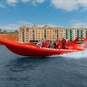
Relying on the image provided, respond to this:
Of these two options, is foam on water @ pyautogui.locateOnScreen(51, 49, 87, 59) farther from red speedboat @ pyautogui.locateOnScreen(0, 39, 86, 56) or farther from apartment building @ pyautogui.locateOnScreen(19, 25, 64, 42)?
apartment building @ pyautogui.locateOnScreen(19, 25, 64, 42)

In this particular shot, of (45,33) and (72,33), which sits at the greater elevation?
(72,33)

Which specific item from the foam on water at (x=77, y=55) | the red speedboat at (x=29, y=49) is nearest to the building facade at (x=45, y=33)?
the foam on water at (x=77, y=55)

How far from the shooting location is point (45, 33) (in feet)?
413

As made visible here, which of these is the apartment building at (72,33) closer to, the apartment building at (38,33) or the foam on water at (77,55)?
the apartment building at (38,33)

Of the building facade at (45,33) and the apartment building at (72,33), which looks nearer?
the building facade at (45,33)

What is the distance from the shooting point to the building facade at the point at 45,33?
12456 centimetres

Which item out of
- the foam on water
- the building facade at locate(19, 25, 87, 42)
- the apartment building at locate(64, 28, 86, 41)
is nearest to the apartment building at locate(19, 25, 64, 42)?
the building facade at locate(19, 25, 87, 42)

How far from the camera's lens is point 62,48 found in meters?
28.1

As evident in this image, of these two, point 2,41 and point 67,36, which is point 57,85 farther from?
point 67,36

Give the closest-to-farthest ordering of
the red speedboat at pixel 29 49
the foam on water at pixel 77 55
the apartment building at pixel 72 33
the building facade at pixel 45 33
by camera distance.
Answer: the red speedboat at pixel 29 49, the foam on water at pixel 77 55, the building facade at pixel 45 33, the apartment building at pixel 72 33

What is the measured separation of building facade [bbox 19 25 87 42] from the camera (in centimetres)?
12456

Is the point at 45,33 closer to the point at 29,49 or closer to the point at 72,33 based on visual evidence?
the point at 72,33

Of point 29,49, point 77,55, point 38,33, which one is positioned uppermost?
point 38,33

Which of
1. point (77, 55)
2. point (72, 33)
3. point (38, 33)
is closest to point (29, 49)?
point (77, 55)
